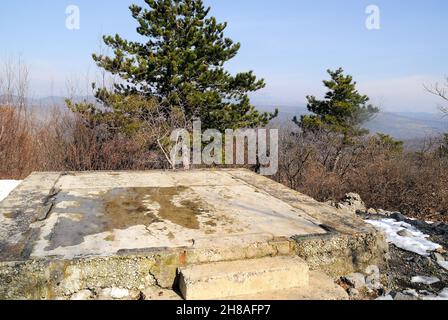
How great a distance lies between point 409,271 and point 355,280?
94 cm

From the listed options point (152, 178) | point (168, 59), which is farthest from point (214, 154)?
point (152, 178)

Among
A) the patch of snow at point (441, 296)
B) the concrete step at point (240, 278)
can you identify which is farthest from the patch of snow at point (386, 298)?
the concrete step at point (240, 278)

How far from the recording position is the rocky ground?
2760 mm

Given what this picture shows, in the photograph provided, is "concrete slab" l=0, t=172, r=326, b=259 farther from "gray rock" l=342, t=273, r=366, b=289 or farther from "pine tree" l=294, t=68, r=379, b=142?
"pine tree" l=294, t=68, r=379, b=142

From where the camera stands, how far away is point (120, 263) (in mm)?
2365

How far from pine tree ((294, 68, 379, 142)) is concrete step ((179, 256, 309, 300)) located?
588 inches

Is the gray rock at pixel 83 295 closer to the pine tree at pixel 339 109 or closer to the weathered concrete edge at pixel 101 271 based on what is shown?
the weathered concrete edge at pixel 101 271

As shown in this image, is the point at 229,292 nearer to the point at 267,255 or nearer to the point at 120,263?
the point at 267,255

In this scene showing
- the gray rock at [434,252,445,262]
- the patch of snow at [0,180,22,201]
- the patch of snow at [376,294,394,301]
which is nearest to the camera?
the patch of snow at [376,294,394,301]

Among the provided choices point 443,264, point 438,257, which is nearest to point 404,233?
point 438,257

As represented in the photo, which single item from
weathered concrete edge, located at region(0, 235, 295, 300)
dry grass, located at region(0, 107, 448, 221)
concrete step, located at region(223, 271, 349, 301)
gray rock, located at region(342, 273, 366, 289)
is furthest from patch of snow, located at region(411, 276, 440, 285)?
dry grass, located at region(0, 107, 448, 221)

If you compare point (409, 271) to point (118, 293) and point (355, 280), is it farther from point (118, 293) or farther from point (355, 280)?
point (118, 293)

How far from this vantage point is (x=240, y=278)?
2.34 meters

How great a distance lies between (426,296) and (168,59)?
32.9 feet
